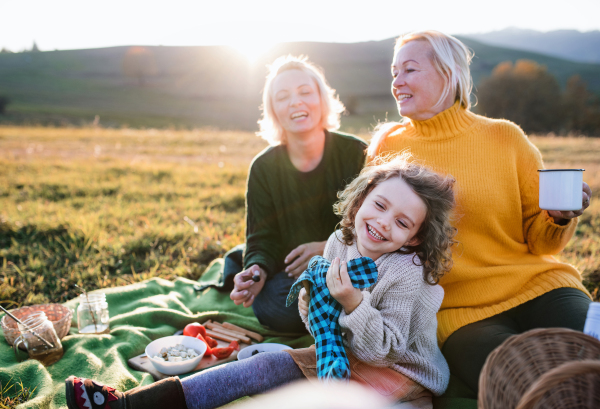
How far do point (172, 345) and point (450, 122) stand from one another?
2391mm

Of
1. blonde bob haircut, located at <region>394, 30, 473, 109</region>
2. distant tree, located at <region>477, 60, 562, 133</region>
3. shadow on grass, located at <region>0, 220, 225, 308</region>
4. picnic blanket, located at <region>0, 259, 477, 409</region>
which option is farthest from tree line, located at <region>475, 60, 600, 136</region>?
picnic blanket, located at <region>0, 259, 477, 409</region>

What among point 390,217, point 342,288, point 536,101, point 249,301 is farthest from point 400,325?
point 536,101

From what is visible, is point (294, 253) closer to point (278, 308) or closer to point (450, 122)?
point (278, 308)

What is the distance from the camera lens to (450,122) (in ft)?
8.70

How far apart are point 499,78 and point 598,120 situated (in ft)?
29.7

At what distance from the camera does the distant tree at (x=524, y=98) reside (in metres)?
36.8

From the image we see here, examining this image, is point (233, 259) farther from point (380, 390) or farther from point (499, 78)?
point (499, 78)

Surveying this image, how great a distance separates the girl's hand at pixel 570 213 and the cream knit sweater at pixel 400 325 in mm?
854

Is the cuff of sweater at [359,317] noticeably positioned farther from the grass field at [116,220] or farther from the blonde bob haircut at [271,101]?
the grass field at [116,220]

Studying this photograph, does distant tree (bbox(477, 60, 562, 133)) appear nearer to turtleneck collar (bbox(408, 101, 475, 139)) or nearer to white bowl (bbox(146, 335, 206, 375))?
turtleneck collar (bbox(408, 101, 475, 139))

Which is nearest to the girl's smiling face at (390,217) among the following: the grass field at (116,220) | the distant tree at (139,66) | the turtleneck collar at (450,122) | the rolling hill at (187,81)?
the turtleneck collar at (450,122)

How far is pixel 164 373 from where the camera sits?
267 cm

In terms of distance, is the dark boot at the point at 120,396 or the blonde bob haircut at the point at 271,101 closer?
the dark boot at the point at 120,396

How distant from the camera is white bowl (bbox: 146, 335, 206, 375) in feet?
8.49
